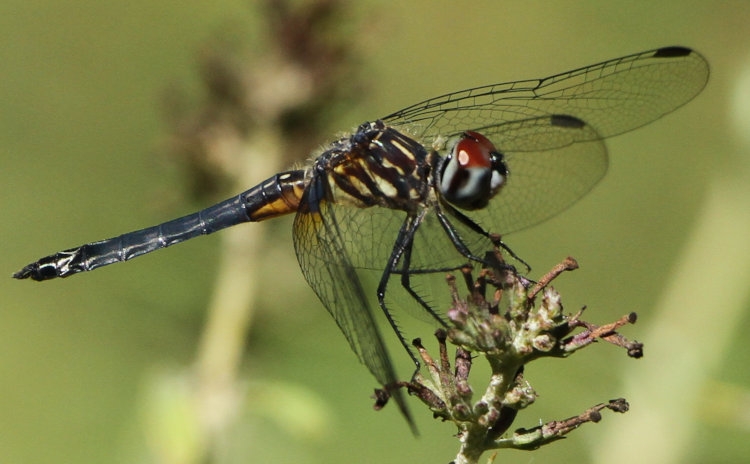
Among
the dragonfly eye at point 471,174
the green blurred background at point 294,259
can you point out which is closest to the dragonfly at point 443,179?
the dragonfly eye at point 471,174

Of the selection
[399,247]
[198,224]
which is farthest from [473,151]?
[198,224]

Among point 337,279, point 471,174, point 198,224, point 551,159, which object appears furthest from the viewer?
point 198,224

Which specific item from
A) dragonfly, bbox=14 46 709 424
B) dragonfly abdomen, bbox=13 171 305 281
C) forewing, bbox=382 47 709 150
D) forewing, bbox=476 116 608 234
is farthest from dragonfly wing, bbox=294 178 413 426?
forewing, bbox=476 116 608 234

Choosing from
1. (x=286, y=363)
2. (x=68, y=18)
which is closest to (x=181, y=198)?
(x=286, y=363)

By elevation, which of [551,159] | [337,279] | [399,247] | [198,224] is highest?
[198,224]

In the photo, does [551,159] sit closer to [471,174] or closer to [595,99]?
[595,99]

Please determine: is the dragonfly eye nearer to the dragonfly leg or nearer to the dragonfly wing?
the dragonfly leg
